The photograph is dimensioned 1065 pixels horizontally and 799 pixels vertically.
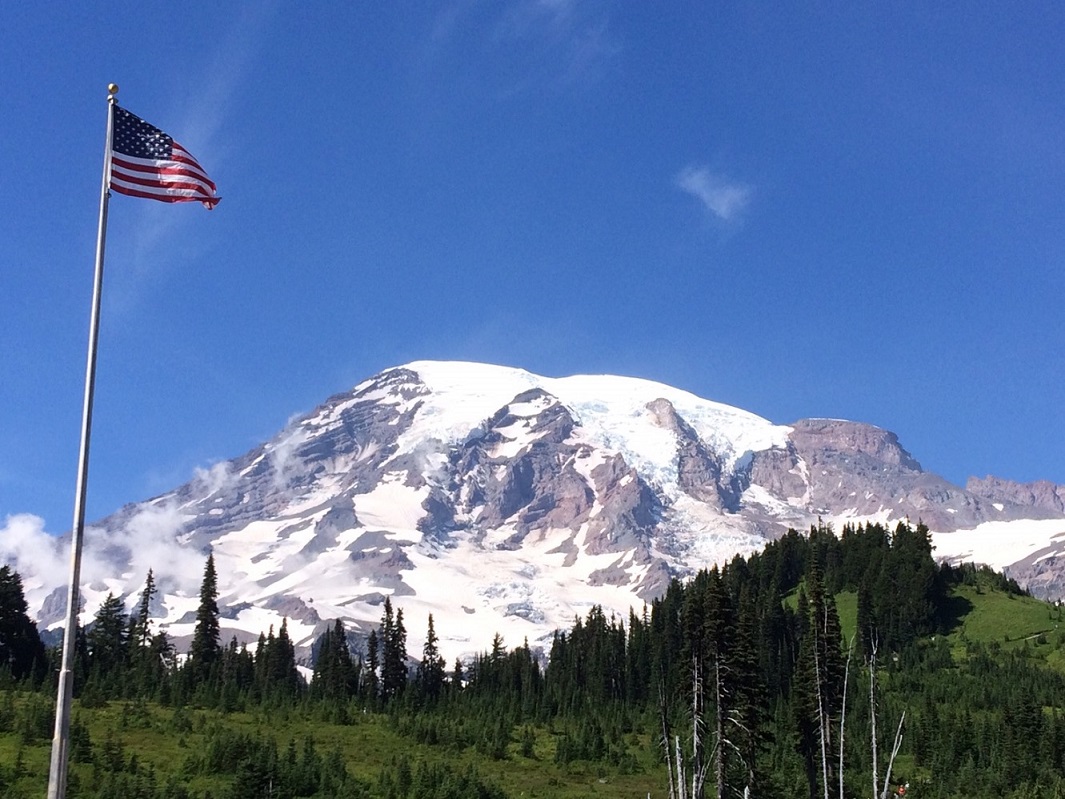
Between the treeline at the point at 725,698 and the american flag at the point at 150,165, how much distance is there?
48.3m

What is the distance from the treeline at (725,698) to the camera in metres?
93.2

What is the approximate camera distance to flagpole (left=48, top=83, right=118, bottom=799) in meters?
31.4

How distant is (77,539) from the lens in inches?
1248

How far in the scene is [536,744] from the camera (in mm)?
135625

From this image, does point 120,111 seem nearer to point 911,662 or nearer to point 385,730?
point 385,730

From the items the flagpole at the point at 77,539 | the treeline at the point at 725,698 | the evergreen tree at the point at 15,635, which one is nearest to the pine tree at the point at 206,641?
the treeline at the point at 725,698

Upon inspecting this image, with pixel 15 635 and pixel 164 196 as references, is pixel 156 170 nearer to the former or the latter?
pixel 164 196

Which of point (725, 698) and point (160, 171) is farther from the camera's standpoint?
point (725, 698)

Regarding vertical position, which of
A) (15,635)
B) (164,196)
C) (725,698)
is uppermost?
(164,196)

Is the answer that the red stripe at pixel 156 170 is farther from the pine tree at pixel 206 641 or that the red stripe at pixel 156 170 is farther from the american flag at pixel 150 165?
the pine tree at pixel 206 641

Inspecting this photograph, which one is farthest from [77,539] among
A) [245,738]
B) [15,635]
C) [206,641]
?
[206,641]

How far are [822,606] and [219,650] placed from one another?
331 ft

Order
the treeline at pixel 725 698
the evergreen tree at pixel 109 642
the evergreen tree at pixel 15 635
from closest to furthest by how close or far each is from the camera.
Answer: the treeline at pixel 725 698
the evergreen tree at pixel 15 635
the evergreen tree at pixel 109 642

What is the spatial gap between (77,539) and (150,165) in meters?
11.0
